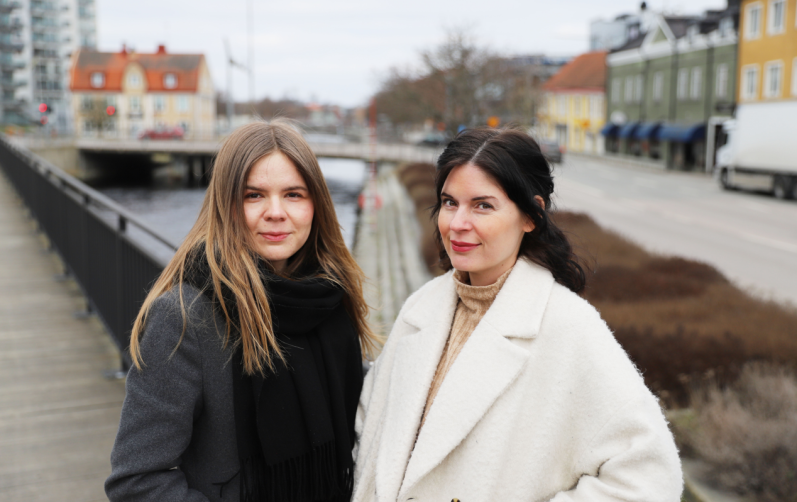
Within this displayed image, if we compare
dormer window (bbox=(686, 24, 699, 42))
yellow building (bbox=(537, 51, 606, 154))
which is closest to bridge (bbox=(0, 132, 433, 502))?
dormer window (bbox=(686, 24, 699, 42))

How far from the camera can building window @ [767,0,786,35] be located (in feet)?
105

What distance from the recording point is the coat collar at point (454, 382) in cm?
176

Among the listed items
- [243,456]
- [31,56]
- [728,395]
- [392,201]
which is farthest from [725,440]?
[31,56]

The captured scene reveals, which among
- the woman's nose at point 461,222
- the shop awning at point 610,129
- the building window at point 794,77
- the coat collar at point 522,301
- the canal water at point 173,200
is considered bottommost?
the canal water at point 173,200

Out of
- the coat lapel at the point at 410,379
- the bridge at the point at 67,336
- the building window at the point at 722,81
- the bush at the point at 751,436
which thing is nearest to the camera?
the coat lapel at the point at 410,379

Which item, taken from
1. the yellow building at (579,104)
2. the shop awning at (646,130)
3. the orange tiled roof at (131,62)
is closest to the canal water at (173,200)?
the shop awning at (646,130)

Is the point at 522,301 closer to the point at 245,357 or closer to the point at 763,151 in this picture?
the point at 245,357

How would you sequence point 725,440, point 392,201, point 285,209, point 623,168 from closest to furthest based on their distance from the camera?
1. point 285,209
2. point 725,440
3. point 392,201
4. point 623,168

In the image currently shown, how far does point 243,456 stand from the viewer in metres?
1.98

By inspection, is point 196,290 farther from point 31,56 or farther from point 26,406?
point 31,56

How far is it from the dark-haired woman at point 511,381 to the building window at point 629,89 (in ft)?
169

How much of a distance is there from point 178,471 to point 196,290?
1.53ft

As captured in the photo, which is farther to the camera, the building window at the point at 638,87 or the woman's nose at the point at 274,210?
the building window at the point at 638,87

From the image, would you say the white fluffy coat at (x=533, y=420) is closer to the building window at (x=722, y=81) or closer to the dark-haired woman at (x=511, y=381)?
the dark-haired woman at (x=511, y=381)
